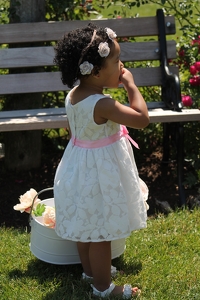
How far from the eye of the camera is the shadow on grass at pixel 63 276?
2979 mm

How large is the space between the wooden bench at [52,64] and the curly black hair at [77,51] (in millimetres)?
1377

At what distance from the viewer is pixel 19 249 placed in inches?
137

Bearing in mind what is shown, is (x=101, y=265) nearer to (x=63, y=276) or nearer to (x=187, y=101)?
(x=63, y=276)

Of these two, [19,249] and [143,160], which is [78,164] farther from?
[143,160]

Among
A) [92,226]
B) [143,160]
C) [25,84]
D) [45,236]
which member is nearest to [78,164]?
[92,226]

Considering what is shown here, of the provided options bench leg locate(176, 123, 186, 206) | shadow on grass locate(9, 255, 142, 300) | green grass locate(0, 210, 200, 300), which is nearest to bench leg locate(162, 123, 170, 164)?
bench leg locate(176, 123, 186, 206)

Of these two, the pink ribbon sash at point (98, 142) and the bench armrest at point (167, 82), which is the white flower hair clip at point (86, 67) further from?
the bench armrest at point (167, 82)

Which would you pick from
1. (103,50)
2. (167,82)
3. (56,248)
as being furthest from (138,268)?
(167,82)

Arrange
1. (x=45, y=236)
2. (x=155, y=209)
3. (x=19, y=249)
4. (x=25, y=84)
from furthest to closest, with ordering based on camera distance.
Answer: (x=25, y=84) < (x=155, y=209) < (x=19, y=249) < (x=45, y=236)

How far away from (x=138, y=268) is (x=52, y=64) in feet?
6.28

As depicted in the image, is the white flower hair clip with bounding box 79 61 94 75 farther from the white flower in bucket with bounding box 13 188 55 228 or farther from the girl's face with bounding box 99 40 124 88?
the white flower in bucket with bounding box 13 188 55 228

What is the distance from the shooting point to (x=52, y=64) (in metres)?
4.59

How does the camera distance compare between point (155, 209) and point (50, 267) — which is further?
point (155, 209)

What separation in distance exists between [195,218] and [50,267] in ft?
3.38
